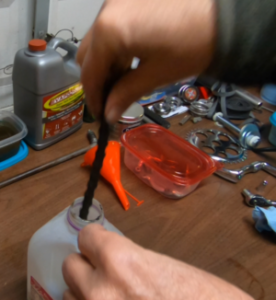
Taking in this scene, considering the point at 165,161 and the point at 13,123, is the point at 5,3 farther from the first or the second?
the point at 165,161

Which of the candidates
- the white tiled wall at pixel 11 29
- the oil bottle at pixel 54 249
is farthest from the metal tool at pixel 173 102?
the oil bottle at pixel 54 249

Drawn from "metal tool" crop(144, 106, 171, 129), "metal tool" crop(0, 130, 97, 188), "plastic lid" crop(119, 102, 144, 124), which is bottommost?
"metal tool" crop(0, 130, 97, 188)

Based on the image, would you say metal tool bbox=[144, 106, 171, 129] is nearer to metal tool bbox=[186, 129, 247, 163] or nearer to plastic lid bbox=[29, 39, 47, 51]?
metal tool bbox=[186, 129, 247, 163]

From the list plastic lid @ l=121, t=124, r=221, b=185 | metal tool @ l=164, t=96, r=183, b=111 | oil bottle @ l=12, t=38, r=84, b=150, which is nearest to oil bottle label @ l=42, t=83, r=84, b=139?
oil bottle @ l=12, t=38, r=84, b=150

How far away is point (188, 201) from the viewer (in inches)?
22.6

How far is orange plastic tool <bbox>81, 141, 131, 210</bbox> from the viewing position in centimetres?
55

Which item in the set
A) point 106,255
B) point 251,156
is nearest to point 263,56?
point 106,255

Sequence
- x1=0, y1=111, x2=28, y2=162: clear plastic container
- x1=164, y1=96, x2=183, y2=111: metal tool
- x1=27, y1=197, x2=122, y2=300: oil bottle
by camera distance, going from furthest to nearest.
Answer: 1. x1=164, y1=96, x2=183, y2=111: metal tool
2. x1=0, y1=111, x2=28, y2=162: clear plastic container
3. x1=27, y1=197, x2=122, y2=300: oil bottle

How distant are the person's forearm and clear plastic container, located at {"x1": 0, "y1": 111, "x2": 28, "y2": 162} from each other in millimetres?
407

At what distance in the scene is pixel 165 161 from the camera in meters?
0.62

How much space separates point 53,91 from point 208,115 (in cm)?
41

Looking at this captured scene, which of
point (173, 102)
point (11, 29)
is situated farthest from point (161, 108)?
point (11, 29)

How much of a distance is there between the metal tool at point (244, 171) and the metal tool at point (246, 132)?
7 cm

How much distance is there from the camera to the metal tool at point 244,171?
634 mm
